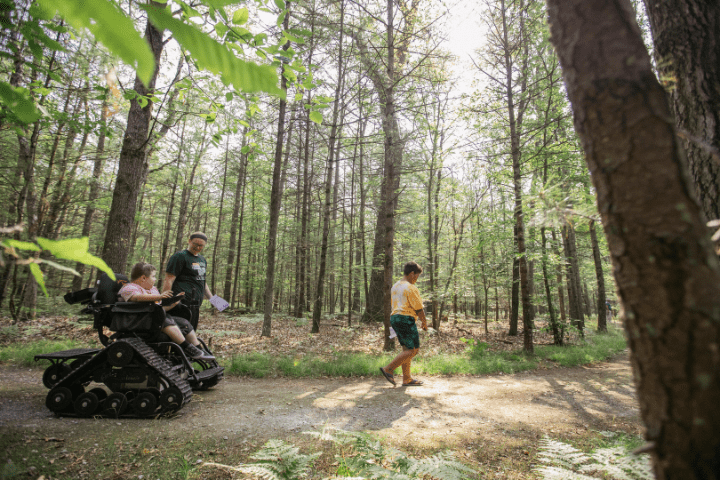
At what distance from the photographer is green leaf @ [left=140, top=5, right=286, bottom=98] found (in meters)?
0.63

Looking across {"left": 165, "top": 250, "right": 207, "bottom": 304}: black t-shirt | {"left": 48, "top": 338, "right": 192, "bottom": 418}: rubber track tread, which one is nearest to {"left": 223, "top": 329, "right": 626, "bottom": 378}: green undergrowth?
{"left": 165, "top": 250, "right": 207, "bottom": 304}: black t-shirt

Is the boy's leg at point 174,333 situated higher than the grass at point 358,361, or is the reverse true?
the boy's leg at point 174,333

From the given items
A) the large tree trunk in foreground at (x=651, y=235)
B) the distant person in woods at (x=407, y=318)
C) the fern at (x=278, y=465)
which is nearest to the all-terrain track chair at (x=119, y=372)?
the fern at (x=278, y=465)

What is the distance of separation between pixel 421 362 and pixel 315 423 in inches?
154

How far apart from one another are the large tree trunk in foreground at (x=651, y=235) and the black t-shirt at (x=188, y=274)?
522 cm

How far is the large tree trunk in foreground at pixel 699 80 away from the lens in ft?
7.05

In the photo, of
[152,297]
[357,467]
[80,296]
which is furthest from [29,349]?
[357,467]

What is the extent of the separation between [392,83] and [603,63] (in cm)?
772

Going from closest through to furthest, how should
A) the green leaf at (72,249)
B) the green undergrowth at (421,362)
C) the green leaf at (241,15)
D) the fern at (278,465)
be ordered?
the green leaf at (72,249)
the green leaf at (241,15)
the fern at (278,465)
the green undergrowth at (421,362)

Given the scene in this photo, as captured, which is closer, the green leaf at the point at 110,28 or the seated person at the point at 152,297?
the green leaf at the point at 110,28

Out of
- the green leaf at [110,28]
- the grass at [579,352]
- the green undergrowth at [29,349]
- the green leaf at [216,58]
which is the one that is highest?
the green leaf at [216,58]

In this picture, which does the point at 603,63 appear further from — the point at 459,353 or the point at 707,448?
the point at 459,353

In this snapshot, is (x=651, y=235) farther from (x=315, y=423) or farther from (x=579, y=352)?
(x=579, y=352)

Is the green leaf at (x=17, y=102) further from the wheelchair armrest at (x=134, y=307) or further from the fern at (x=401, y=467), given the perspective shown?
the wheelchair armrest at (x=134, y=307)
